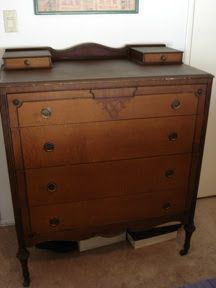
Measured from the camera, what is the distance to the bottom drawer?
1530 mm

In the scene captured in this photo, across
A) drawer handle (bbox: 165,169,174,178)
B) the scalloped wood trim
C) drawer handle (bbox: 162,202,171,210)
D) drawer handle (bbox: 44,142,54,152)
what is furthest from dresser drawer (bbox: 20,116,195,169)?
the scalloped wood trim

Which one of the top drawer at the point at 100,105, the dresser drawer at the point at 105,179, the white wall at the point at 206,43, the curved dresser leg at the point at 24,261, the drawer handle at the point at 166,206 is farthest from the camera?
the white wall at the point at 206,43

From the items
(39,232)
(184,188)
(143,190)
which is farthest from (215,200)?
(39,232)

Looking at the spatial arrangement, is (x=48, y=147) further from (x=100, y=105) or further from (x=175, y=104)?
(x=175, y=104)

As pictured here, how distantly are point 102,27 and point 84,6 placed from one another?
6.1 inches

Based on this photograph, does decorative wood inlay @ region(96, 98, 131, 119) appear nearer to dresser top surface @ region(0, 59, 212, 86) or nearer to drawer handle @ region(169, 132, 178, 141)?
dresser top surface @ region(0, 59, 212, 86)

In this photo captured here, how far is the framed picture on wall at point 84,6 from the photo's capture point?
1704mm

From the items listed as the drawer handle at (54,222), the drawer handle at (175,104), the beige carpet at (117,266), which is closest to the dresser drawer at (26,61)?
the drawer handle at (175,104)

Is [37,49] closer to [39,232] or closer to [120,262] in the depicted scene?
[39,232]

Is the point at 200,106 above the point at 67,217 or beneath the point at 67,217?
above

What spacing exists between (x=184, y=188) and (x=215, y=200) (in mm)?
897

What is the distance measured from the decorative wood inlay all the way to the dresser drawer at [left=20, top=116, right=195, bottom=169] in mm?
49

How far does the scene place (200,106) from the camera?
151 cm

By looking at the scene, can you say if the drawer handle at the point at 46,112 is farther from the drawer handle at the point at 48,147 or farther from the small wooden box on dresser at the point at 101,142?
the drawer handle at the point at 48,147
